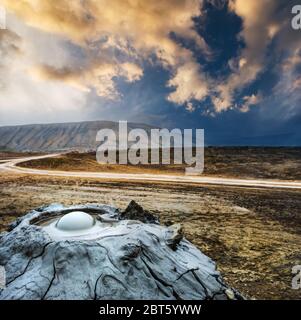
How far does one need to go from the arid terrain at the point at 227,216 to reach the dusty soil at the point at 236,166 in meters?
8.30

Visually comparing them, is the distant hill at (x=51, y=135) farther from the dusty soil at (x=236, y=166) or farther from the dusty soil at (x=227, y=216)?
the dusty soil at (x=227, y=216)

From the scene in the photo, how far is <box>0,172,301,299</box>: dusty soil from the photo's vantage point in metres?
6.60

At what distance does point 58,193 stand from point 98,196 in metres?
2.33

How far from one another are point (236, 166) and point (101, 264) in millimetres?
28016

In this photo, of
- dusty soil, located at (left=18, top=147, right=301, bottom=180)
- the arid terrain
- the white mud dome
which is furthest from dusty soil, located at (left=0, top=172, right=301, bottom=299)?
dusty soil, located at (left=18, top=147, right=301, bottom=180)

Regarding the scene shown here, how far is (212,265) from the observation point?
500 cm

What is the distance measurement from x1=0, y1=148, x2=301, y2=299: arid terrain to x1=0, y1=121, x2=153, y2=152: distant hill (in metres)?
112

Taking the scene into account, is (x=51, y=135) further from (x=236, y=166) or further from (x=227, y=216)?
(x=227, y=216)

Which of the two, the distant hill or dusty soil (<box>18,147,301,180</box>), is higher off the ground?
the distant hill

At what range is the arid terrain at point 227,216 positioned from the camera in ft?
21.7

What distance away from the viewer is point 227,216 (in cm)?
1135

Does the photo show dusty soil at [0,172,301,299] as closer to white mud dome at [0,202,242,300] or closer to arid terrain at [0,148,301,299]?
arid terrain at [0,148,301,299]

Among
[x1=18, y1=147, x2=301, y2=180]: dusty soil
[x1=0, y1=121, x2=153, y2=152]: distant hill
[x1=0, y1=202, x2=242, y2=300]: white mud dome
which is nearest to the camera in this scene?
[x1=0, y1=202, x2=242, y2=300]: white mud dome
